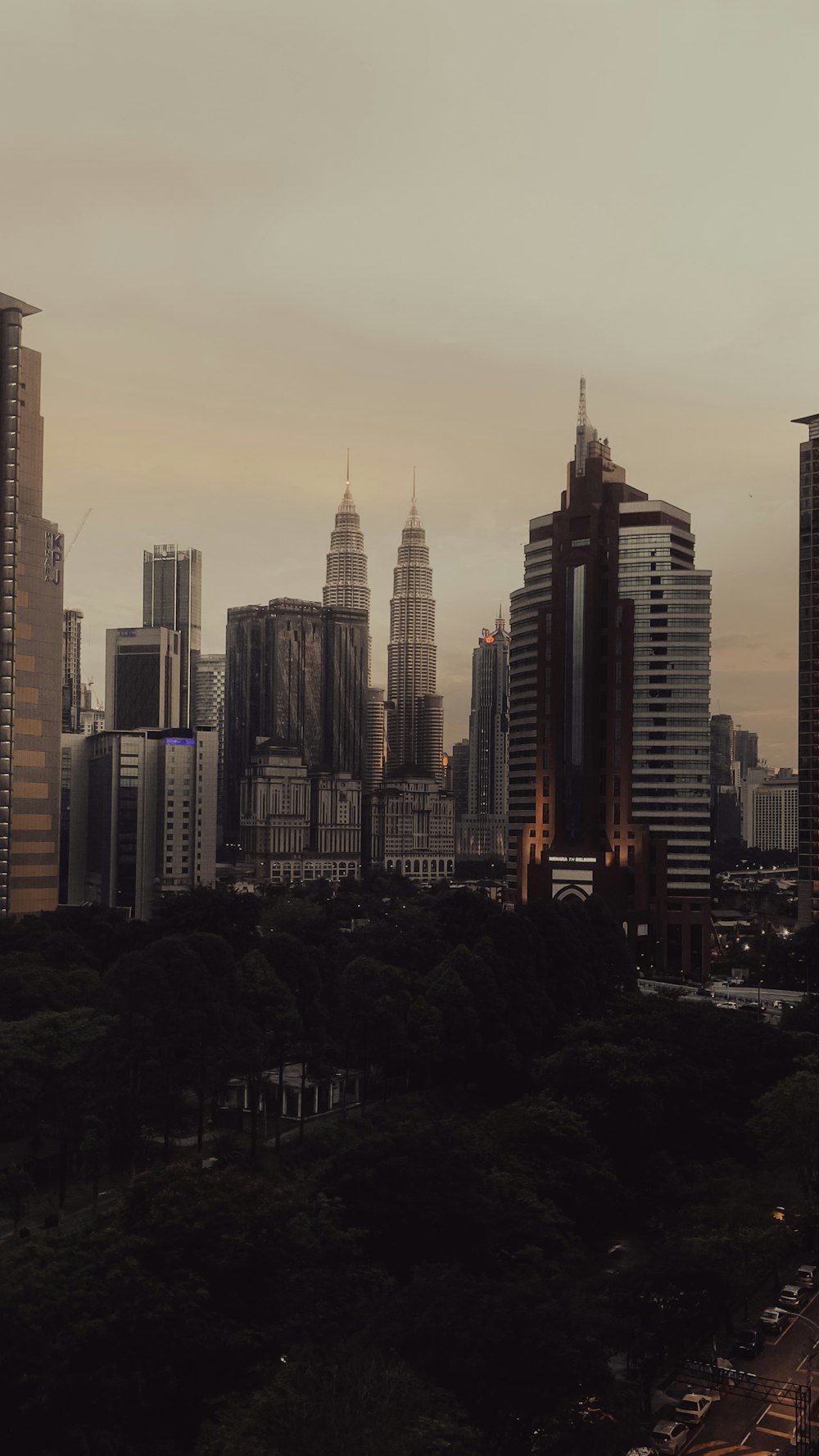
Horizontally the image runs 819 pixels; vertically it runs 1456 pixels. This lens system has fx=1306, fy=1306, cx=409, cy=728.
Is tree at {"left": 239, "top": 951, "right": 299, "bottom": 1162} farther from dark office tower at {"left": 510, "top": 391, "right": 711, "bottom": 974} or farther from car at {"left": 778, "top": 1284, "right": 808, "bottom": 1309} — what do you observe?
dark office tower at {"left": 510, "top": 391, "right": 711, "bottom": 974}

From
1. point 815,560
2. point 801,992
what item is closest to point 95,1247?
point 801,992

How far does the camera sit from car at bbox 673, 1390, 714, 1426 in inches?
1870

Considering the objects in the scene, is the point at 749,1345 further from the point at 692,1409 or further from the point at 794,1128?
the point at 794,1128

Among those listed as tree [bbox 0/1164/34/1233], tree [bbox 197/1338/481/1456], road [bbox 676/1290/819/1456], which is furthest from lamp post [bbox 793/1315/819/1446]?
tree [bbox 0/1164/34/1233]

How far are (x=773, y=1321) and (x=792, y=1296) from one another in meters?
3.36

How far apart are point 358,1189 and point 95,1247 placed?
13.5m

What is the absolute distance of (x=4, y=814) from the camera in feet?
474

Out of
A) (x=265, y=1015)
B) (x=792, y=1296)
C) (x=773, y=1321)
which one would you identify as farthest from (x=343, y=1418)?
(x=265, y=1015)

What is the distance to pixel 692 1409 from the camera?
47656 mm

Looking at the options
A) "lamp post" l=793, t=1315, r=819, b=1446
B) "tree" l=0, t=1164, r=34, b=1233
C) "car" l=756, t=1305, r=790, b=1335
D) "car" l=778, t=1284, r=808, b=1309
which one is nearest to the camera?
"lamp post" l=793, t=1315, r=819, b=1446

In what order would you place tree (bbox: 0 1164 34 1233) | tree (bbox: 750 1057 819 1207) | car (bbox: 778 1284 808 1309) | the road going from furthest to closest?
tree (bbox: 750 1057 819 1207) → tree (bbox: 0 1164 34 1233) → car (bbox: 778 1284 808 1309) → the road

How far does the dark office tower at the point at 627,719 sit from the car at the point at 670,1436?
123683mm

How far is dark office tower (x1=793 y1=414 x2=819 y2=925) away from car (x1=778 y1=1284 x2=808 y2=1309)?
5314 inches

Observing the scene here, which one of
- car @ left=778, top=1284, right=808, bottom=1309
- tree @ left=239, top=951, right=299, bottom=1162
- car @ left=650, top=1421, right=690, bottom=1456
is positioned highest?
tree @ left=239, top=951, right=299, bottom=1162
